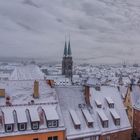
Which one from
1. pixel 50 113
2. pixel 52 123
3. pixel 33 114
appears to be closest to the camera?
pixel 33 114

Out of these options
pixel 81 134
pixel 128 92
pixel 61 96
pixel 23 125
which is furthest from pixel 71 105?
pixel 128 92

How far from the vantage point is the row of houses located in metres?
45.7

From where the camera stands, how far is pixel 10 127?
44500 millimetres

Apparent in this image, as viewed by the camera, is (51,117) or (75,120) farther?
(75,120)

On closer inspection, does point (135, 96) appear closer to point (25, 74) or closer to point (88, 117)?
point (88, 117)

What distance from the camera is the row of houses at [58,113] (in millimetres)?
45719

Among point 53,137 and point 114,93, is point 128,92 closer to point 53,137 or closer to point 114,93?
point 114,93

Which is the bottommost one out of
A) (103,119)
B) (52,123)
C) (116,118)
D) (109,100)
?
(116,118)

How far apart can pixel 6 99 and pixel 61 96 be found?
10.7m

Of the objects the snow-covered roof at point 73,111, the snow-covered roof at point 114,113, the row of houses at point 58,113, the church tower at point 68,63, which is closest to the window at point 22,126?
the row of houses at point 58,113

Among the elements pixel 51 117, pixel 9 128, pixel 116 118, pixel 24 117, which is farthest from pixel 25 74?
pixel 9 128

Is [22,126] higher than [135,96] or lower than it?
lower

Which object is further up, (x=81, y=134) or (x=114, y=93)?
(x=114, y=93)

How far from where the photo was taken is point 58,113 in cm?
4956
